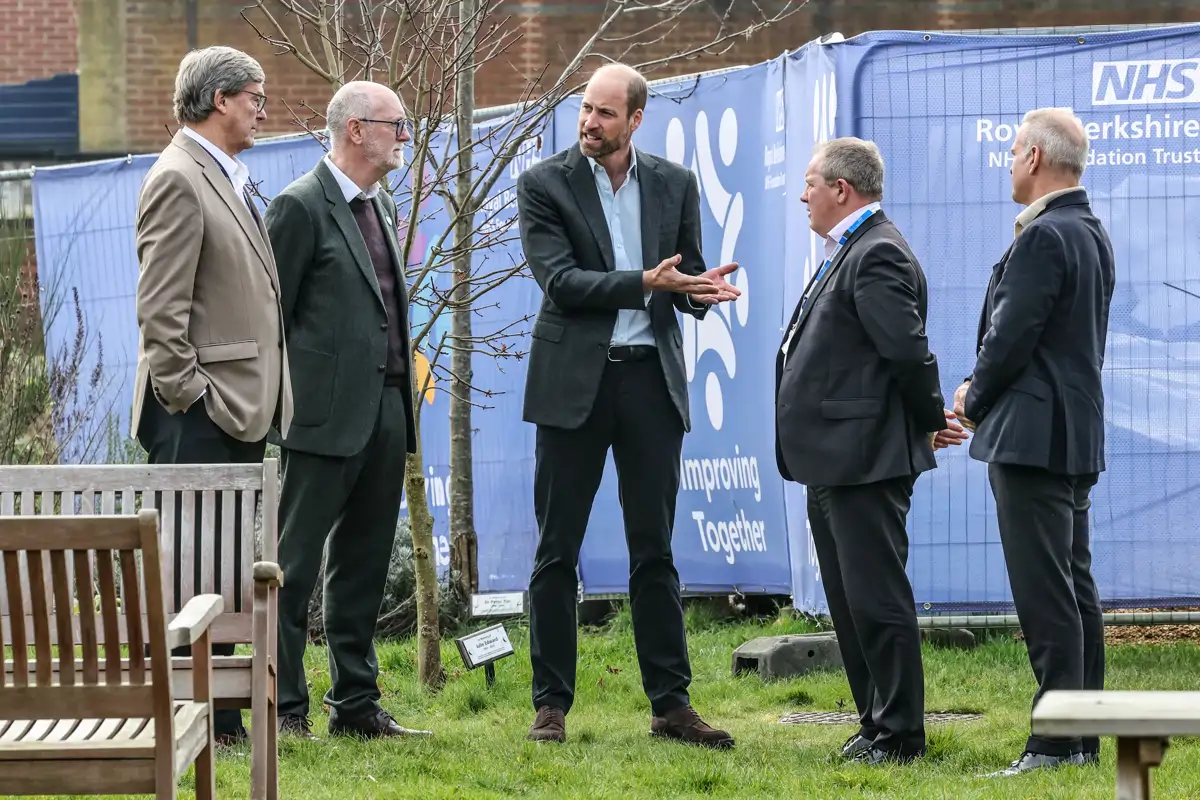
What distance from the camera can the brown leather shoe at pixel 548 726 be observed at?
5.91 m

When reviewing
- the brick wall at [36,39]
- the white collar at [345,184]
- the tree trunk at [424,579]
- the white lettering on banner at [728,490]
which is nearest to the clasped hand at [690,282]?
the white collar at [345,184]

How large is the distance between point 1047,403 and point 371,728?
253 centimetres

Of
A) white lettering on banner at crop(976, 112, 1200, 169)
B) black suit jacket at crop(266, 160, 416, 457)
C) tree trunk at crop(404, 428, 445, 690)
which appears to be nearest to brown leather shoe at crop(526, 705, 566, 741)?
black suit jacket at crop(266, 160, 416, 457)

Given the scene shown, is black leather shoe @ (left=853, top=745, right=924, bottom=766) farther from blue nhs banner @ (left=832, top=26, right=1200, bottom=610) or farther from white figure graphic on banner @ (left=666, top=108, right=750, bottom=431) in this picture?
white figure graphic on banner @ (left=666, top=108, right=750, bottom=431)

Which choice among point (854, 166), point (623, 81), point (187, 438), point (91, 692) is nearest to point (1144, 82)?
point (854, 166)

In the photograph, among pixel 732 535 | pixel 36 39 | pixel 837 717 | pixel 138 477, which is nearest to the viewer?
pixel 138 477

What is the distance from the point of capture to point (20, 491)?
461 centimetres

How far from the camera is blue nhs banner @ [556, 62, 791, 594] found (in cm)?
833

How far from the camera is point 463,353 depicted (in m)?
8.20

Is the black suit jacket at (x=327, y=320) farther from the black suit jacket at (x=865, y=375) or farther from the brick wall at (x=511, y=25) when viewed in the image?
the brick wall at (x=511, y=25)

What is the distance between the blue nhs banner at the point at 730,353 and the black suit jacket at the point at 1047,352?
2846mm

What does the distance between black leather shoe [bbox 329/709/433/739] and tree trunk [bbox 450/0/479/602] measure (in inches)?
77.9

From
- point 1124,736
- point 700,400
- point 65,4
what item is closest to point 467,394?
point 700,400

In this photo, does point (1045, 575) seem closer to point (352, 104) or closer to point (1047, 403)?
point (1047, 403)
